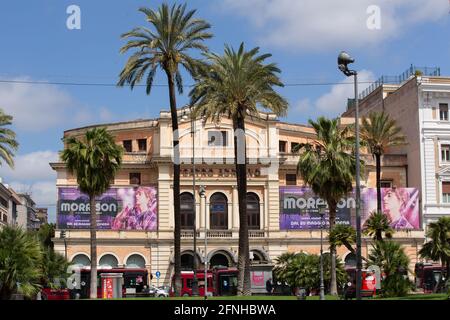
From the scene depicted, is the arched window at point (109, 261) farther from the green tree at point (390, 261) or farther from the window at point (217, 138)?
the green tree at point (390, 261)

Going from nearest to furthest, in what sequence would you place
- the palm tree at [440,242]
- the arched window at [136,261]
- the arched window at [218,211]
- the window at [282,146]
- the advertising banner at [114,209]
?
the palm tree at [440,242] → the advertising banner at [114,209] → the arched window at [136,261] → the arched window at [218,211] → the window at [282,146]

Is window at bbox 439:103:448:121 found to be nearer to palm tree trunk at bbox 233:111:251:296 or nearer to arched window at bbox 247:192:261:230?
arched window at bbox 247:192:261:230

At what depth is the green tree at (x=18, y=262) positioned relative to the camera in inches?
995

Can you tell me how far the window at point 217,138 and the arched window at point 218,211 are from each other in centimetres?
478

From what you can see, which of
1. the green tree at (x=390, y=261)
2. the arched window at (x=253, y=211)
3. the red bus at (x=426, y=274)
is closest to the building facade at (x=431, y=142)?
the red bus at (x=426, y=274)

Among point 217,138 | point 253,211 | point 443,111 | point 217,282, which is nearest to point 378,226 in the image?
point 217,282

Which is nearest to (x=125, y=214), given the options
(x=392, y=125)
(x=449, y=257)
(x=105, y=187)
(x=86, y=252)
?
(x=86, y=252)

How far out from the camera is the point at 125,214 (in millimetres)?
66938

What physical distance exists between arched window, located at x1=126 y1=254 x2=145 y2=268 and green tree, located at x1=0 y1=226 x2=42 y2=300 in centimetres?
3968

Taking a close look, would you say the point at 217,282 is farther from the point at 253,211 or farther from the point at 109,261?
the point at 109,261

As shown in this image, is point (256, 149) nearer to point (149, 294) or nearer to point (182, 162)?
point (182, 162)

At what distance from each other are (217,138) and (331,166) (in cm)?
2512

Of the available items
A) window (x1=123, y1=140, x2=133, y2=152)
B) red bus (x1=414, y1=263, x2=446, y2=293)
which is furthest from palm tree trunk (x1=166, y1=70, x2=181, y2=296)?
window (x1=123, y1=140, x2=133, y2=152)

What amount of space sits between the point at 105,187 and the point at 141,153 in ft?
62.8
